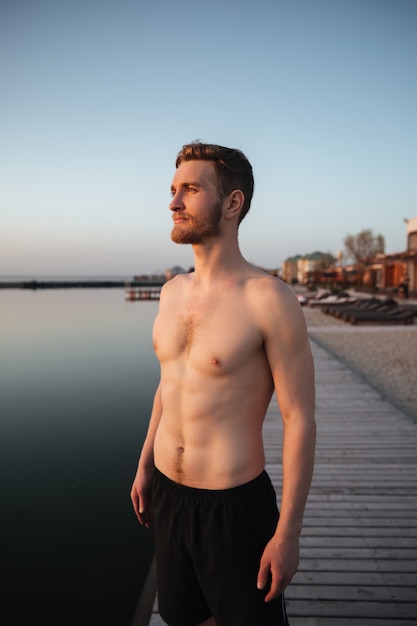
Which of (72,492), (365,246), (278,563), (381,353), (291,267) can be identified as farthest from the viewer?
(291,267)

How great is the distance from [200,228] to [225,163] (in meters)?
0.26

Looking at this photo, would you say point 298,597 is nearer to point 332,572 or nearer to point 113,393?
point 332,572

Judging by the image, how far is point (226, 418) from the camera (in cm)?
146

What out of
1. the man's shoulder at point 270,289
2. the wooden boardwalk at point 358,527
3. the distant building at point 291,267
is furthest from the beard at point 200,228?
the distant building at point 291,267

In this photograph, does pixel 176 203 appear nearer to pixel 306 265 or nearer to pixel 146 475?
pixel 146 475

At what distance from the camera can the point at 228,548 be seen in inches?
55.7

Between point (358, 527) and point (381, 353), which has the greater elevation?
point (358, 527)

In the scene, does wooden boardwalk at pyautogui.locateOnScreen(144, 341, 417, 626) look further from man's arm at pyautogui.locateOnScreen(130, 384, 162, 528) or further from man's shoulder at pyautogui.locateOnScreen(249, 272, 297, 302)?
man's shoulder at pyautogui.locateOnScreen(249, 272, 297, 302)

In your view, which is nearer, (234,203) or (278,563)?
(278,563)

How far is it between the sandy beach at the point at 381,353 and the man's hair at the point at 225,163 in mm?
6048

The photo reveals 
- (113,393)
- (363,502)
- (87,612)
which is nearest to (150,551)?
(87,612)

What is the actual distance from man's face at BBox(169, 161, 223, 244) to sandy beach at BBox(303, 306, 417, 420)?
19.9ft

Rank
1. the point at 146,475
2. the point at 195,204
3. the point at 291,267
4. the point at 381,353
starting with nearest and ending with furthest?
1. the point at 195,204
2. the point at 146,475
3. the point at 381,353
4. the point at 291,267

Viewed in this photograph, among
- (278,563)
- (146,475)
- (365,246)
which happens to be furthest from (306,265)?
(278,563)
